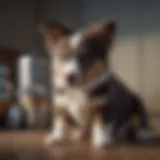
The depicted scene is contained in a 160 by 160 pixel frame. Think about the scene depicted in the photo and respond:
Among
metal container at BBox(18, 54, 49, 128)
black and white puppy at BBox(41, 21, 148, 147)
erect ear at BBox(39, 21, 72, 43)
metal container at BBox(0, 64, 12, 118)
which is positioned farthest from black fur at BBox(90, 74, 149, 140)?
metal container at BBox(0, 64, 12, 118)

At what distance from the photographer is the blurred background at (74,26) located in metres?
1.10

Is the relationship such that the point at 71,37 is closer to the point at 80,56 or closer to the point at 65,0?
the point at 80,56

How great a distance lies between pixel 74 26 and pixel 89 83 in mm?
624

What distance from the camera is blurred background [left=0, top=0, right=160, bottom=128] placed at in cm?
110

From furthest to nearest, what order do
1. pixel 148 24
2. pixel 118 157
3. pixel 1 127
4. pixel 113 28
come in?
1. pixel 148 24
2. pixel 1 127
3. pixel 113 28
4. pixel 118 157

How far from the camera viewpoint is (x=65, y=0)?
1.29m

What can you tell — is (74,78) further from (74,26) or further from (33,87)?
(74,26)

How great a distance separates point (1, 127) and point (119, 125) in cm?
49

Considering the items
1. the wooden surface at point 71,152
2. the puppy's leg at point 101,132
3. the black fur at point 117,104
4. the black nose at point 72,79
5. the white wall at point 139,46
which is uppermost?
the white wall at point 139,46

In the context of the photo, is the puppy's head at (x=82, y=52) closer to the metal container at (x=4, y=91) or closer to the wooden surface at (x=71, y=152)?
the wooden surface at (x=71, y=152)

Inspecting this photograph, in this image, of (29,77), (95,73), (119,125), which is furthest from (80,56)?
(29,77)

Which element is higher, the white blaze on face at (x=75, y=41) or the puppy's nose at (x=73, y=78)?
the white blaze on face at (x=75, y=41)

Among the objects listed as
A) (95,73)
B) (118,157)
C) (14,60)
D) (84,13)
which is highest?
(84,13)

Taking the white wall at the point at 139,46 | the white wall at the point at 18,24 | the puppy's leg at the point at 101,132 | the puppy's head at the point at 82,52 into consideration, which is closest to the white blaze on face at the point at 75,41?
the puppy's head at the point at 82,52
